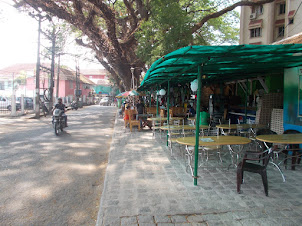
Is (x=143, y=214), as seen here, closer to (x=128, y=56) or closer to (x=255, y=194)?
(x=255, y=194)

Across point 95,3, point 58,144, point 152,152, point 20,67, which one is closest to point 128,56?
point 95,3

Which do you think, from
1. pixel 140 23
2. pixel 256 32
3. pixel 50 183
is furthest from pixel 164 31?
pixel 256 32

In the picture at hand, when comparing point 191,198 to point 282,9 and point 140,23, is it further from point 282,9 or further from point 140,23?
point 282,9

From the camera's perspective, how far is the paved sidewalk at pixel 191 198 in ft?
9.78

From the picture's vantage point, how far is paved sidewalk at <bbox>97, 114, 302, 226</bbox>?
117 inches

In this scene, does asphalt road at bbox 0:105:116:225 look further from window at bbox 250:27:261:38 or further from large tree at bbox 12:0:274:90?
window at bbox 250:27:261:38

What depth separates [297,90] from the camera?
20.3 feet

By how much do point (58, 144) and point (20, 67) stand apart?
50.0m

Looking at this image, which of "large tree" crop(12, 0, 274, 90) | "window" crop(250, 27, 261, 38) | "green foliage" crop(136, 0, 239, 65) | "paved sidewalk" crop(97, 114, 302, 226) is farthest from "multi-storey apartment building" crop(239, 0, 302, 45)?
"paved sidewalk" crop(97, 114, 302, 226)

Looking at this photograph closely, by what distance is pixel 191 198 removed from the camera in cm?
358

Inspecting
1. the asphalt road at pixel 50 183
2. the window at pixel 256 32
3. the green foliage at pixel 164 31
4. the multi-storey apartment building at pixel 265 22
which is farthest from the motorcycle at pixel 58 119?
the window at pixel 256 32

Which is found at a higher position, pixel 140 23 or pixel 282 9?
pixel 282 9

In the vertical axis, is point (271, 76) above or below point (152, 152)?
above

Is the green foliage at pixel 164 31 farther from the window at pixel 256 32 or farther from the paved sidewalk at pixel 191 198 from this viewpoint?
the window at pixel 256 32
